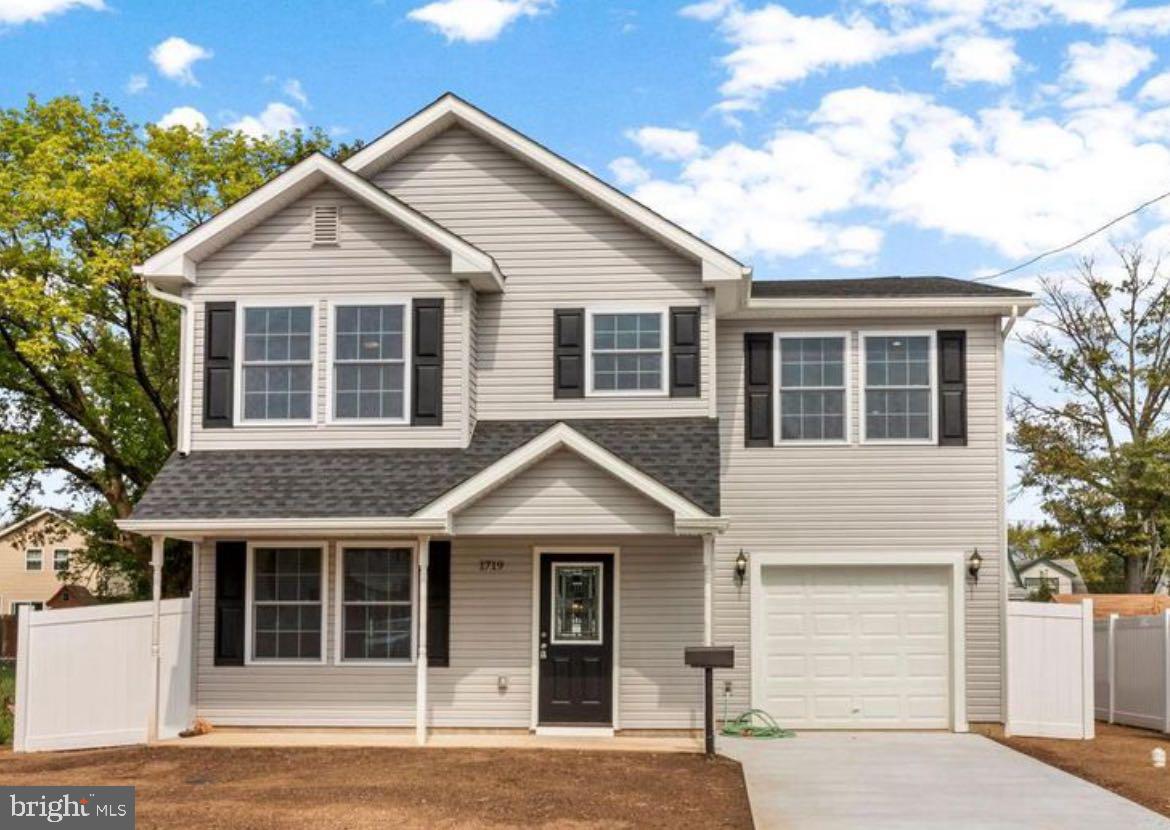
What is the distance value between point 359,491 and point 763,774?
5628mm

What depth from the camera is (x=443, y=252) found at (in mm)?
16344

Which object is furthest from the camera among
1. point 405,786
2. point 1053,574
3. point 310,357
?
point 1053,574

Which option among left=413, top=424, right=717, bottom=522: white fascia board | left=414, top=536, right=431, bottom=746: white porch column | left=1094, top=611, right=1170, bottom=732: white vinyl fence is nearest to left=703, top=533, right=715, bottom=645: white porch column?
left=413, top=424, right=717, bottom=522: white fascia board

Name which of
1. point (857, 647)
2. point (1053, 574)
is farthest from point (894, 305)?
point (1053, 574)

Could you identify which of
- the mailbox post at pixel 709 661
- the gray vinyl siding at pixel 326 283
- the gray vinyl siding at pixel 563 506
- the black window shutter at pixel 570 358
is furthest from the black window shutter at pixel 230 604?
the mailbox post at pixel 709 661

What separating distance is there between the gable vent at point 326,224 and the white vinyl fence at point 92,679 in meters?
4.71

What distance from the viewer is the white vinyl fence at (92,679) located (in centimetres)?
1518

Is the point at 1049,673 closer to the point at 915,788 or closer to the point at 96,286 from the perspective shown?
the point at 915,788

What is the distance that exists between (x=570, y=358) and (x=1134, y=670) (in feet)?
30.5

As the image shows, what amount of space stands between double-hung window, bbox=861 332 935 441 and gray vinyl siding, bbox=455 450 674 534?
12.2 feet

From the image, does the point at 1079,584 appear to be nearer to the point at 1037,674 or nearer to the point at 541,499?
the point at 1037,674

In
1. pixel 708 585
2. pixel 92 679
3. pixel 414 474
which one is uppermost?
pixel 414 474

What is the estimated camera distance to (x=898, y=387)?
1719 cm

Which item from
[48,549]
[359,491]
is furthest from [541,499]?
[48,549]
